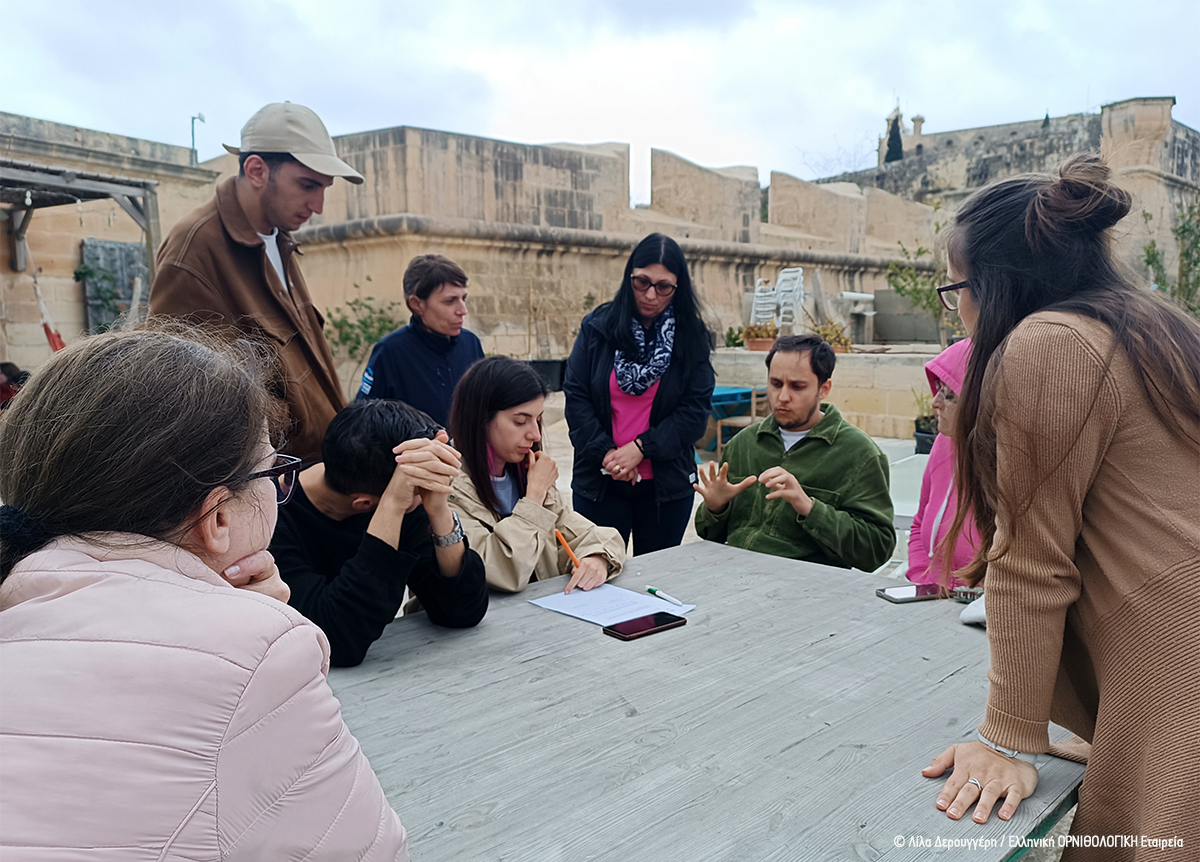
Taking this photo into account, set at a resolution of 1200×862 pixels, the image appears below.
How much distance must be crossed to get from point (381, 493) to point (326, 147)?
1.17 metres

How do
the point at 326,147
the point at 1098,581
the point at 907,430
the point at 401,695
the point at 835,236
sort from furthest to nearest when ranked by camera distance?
the point at 835,236, the point at 907,430, the point at 326,147, the point at 401,695, the point at 1098,581

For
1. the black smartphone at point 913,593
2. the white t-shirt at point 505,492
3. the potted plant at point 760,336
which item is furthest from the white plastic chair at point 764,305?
the black smartphone at point 913,593

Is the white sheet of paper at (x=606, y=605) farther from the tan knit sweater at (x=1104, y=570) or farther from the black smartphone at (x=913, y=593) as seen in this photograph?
the tan knit sweater at (x=1104, y=570)

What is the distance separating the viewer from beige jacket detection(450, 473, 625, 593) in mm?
2094

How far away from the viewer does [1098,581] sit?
3.74 feet

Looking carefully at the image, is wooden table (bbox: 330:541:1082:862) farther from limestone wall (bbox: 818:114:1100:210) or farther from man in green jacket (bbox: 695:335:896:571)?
limestone wall (bbox: 818:114:1100:210)

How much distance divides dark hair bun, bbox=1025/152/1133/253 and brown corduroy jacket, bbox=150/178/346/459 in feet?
5.67

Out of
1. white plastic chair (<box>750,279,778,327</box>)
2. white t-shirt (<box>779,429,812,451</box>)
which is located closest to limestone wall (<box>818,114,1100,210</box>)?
white plastic chair (<box>750,279,778,327</box>)

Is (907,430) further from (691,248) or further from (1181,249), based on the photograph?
(1181,249)

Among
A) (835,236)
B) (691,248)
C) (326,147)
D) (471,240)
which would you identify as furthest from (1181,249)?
(326,147)

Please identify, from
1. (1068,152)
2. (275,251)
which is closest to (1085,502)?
(275,251)

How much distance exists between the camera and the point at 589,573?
2.17 metres

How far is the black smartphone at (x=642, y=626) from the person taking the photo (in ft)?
5.84

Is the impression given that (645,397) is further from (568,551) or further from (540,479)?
(568,551)
